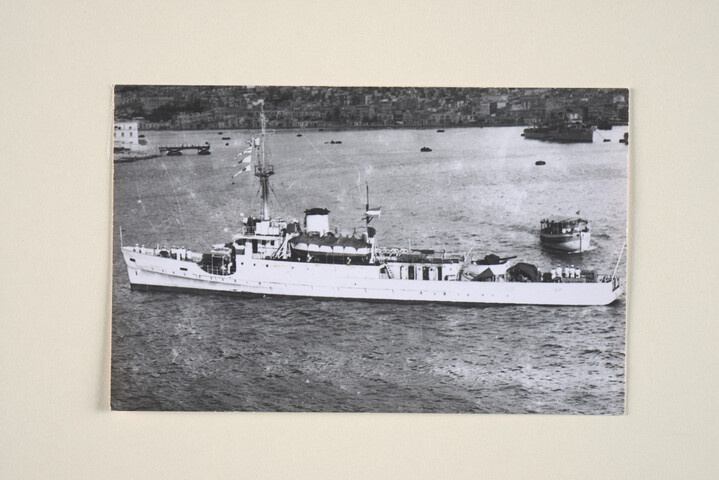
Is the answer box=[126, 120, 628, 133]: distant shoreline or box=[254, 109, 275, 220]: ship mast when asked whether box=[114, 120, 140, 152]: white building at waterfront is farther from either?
box=[254, 109, 275, 220]: ship mast

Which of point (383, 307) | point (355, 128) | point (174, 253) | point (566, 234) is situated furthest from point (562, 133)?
point (174, 253)

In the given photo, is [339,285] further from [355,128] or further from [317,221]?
[355,128]

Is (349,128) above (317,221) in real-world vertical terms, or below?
above

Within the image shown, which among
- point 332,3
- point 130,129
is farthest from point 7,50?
point 332,3

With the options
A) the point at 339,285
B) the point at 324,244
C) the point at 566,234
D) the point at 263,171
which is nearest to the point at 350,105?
the point at 263,171

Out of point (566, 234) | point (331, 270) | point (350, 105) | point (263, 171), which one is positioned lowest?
point (331, 270)

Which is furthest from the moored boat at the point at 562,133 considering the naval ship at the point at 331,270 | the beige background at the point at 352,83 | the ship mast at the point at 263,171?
the ship mast at the point at 263,171
